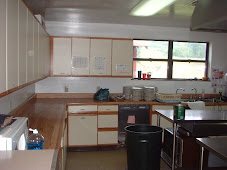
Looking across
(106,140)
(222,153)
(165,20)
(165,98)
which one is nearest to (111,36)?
(165,20)

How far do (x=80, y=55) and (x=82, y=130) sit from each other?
4.59 feet

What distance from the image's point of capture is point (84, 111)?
443 cm

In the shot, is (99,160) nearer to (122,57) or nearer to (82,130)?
(82,130)

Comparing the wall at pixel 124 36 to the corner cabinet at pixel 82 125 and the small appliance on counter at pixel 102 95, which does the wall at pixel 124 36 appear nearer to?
the small appliance on counter at pixel 102 95

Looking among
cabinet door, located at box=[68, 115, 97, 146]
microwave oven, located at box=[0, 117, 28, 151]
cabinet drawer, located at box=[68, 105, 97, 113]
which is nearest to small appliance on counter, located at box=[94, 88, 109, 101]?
cabinet drawer, located at box=[68, 105, 97, 113]

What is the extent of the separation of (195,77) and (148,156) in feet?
9.57

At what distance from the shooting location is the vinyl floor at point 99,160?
12.5 feet

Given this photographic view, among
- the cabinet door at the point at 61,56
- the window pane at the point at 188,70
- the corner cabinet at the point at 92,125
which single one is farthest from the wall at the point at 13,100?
the window pane at the point at 188,70

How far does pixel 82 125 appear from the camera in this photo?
443 cm

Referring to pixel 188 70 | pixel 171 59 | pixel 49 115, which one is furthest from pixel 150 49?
pixel 49 115

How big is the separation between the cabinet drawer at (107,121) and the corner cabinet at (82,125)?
9 cm

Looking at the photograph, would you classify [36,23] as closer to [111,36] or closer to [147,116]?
[111,36]

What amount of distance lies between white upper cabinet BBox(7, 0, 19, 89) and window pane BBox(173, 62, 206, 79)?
3.99 m

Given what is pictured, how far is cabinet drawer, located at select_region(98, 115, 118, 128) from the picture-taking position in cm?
448
